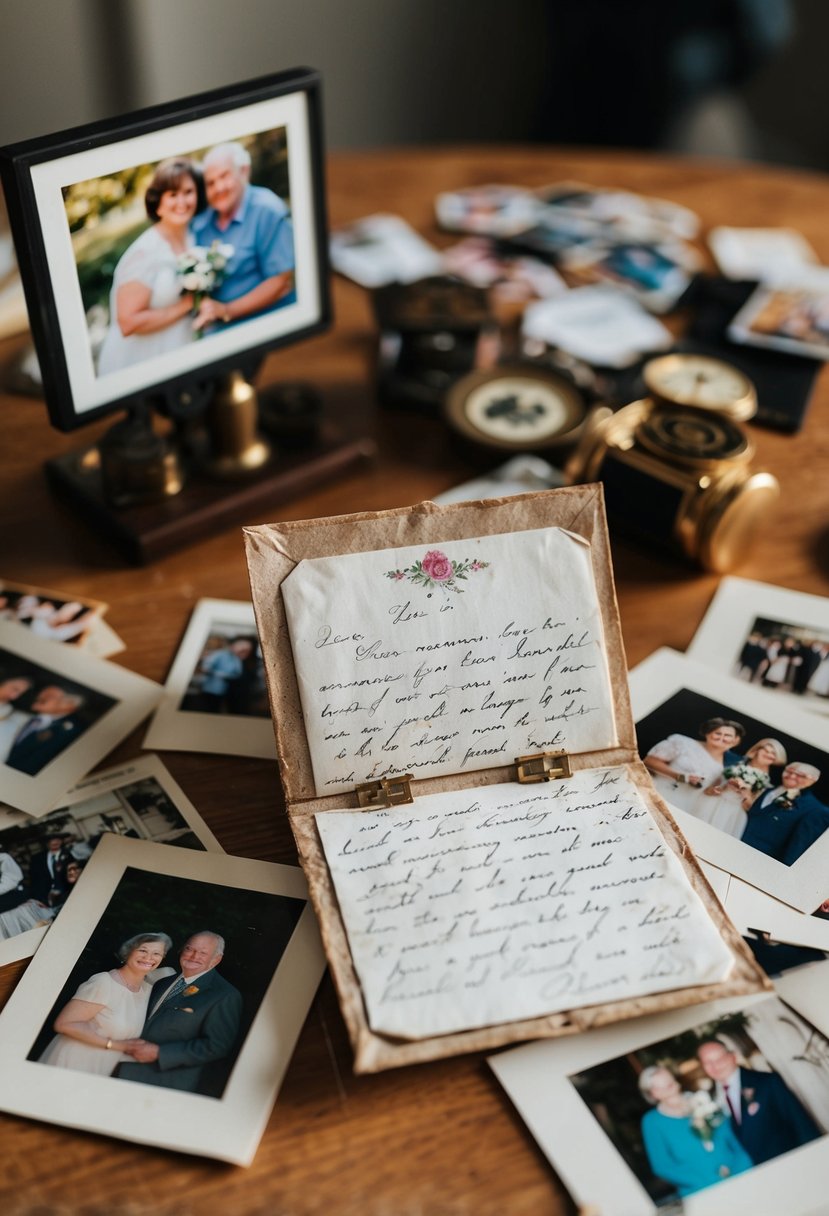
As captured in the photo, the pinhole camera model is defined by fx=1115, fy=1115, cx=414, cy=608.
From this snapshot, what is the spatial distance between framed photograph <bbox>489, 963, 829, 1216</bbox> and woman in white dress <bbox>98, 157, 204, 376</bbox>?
0.75 meters

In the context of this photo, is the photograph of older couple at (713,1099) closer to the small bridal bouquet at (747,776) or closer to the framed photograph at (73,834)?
the small bridal bouquet at (747,776)

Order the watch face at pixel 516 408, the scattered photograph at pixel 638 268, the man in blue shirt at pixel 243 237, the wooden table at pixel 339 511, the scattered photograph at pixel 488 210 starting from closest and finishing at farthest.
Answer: the wooden table at pixel 339 511 → the man in blue shirt at pixel 243 237 → the watch face at pixel 516 408 → the scattered photograph at pixel 638 268 → the scattered photograph at pixel 488 210

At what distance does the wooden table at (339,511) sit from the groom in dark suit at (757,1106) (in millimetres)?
142

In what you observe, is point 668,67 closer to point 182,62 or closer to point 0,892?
point 182,62

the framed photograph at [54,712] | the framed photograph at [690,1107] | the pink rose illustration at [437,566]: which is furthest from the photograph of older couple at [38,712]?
the framed photograph at [690,1107]

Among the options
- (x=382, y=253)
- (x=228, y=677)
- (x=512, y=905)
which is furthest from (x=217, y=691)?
(x=382, y=253)

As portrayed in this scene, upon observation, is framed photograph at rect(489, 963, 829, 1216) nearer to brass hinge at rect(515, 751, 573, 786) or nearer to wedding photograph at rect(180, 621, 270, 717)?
brass hinge at rect(515, 751, 573, 786)

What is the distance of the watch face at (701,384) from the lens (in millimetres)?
1289

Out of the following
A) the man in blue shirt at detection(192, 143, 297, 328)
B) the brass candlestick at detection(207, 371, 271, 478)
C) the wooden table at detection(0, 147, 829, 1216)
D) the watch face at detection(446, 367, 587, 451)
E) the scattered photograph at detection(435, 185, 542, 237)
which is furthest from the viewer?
the scattered photograph at detection(435, 185, 542, 237)

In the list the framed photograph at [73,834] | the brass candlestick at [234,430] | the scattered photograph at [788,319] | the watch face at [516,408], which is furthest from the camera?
the scattered photograph at [788,319]

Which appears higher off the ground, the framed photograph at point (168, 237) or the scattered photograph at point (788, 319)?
the framed photograph at point (168, 237)

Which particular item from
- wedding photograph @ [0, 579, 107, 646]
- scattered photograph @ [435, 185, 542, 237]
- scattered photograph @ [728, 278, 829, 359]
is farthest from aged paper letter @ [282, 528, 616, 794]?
scattered photograph @ [435, 185, 542, 237]

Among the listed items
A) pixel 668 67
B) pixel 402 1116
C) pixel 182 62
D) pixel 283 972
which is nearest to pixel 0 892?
pixel 283 972

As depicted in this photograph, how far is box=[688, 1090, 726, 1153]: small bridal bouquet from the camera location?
2.54 ft
